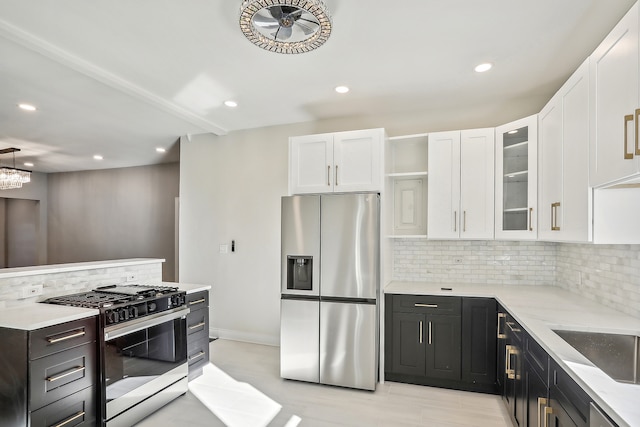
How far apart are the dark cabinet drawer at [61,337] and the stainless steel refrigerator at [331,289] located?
163 centimetres

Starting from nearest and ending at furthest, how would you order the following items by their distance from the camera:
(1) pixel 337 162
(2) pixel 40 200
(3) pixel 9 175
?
(1) pixel 337 162
(3) pixel 9 175
(2) pixel 40 200

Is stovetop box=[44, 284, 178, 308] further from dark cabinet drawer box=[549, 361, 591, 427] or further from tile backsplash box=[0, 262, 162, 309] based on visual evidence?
dark cabinet drawer box=[549, 361, 591, 427]

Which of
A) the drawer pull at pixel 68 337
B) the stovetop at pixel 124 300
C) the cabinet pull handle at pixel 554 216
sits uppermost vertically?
the cabinet pull handle at pixel 554 216

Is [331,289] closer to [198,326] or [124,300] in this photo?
[198,326]

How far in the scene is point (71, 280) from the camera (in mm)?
2994

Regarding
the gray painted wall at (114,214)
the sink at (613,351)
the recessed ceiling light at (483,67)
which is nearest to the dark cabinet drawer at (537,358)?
the sink at (613,351)

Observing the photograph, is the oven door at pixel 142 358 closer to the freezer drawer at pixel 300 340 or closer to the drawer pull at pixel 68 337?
the drawer pull at pixel 68 337

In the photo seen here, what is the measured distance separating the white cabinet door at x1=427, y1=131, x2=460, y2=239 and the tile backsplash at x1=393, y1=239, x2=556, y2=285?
0.35 meters

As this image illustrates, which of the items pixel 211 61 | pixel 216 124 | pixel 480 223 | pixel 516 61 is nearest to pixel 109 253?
pixel 216 124

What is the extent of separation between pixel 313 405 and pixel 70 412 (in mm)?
1711

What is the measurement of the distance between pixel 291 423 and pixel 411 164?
2720 mm

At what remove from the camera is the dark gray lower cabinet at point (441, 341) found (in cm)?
312

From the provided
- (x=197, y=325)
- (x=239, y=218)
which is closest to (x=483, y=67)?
(x=239, y=218)

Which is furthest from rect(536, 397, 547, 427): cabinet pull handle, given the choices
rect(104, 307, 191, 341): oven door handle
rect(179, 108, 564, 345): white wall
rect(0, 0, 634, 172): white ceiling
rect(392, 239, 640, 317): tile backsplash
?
rect(179, 108, 564, 345): white wall
